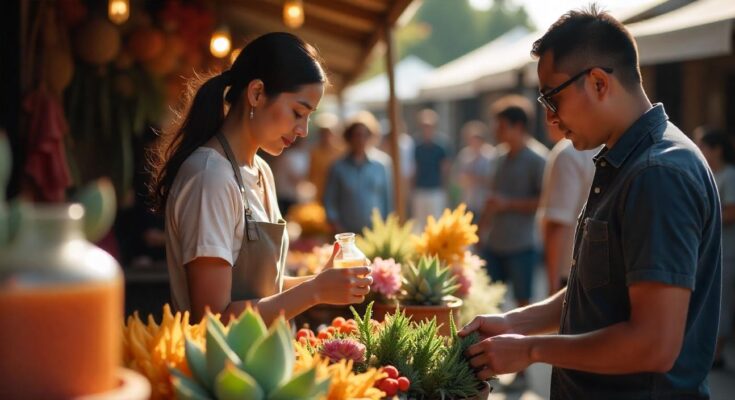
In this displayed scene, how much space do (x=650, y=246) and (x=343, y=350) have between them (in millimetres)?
836

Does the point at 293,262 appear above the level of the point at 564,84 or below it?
below

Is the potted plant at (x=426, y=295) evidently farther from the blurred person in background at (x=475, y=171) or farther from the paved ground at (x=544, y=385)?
the blurred person in background at (x=475, y=171)

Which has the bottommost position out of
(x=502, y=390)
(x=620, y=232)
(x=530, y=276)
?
(x=502, y=390)

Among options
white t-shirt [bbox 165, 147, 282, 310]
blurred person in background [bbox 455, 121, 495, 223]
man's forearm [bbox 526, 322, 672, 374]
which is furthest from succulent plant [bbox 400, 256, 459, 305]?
blurred person in background [bbox 455, 121, 495, 223]

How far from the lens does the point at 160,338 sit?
6.11 feet

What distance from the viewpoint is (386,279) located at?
3.46m

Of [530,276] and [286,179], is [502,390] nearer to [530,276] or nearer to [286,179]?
[530,276]

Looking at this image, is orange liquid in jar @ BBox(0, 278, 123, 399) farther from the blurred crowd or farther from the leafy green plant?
the blurred crowd

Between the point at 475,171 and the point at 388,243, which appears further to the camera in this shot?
the point at 475,171

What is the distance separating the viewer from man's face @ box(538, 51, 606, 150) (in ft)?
7.28

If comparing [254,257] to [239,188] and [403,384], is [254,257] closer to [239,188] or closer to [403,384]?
[239,188]

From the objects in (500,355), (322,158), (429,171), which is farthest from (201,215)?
(429,171)

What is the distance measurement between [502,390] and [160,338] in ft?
17.4

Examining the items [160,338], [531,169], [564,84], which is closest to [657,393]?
[564,84]
